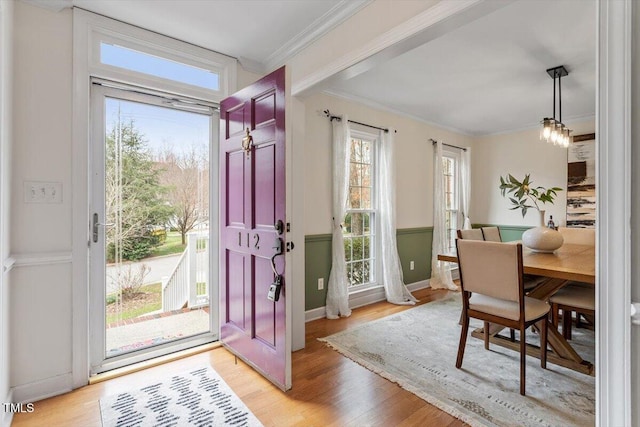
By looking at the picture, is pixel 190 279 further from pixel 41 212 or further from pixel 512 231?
pixel 512 231

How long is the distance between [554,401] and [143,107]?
11.5ft

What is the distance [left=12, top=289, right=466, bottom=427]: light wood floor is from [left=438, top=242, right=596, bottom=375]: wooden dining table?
1.12 meters

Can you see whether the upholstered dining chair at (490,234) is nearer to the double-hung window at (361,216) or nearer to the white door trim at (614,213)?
the double-hung window at (361,216)

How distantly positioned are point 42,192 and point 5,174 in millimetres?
248

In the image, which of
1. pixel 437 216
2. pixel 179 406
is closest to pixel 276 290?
pixel 179 406

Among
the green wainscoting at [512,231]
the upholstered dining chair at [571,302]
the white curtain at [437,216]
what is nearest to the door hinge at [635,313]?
the upholstered dining chair at [571,302]

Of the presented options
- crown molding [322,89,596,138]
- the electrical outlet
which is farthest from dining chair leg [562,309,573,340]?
the electrical outlet

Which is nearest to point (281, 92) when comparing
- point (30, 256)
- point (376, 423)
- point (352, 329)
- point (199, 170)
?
point (199, 170)

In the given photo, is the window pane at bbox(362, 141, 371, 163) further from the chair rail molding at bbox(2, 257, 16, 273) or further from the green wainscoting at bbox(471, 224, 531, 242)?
the chair rail molding at bbox(2, 257, 16, 273)

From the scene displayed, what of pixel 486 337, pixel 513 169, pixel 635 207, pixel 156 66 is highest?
pixel 156 66

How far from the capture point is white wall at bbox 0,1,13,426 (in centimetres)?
162

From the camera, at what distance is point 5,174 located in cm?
172

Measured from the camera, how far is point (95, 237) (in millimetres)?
2203

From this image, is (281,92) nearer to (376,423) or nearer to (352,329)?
(376,423)
